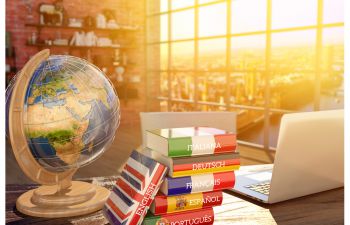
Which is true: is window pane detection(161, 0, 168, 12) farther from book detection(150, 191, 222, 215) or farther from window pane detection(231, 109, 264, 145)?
book detection(150, 191, 222, 215)

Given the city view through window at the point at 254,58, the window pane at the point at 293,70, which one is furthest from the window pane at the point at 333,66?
the window pane at the point at 293,70

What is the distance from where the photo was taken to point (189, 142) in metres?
1.03

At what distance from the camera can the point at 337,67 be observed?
4527 millimetres

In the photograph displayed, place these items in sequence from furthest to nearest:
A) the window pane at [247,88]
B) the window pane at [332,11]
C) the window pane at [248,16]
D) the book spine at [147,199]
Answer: the window pane at [247,88]
the window pane at [248,16]
the window pane at [332,11]
the book spine at [147,199]

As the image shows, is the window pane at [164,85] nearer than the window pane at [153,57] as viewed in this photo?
Yes

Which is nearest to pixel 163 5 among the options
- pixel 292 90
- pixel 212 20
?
pixel 212 20

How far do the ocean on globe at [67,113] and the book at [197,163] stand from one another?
0.61 ft

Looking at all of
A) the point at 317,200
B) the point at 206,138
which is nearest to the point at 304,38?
the point at 317,200

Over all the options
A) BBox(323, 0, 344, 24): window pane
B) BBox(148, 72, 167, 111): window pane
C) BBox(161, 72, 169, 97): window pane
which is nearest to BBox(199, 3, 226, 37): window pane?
BBox(161, 72, 169, 97): window pane

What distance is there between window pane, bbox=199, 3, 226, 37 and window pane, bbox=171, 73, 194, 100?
76 centimetres

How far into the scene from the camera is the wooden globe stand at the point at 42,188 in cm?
113

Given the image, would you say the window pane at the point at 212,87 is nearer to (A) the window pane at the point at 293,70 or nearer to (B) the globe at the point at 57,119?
(A) the window pane at the point at 293,70

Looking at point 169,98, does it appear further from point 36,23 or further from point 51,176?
point 51,176

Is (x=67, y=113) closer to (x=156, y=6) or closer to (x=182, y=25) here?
(x=182, y=25)
